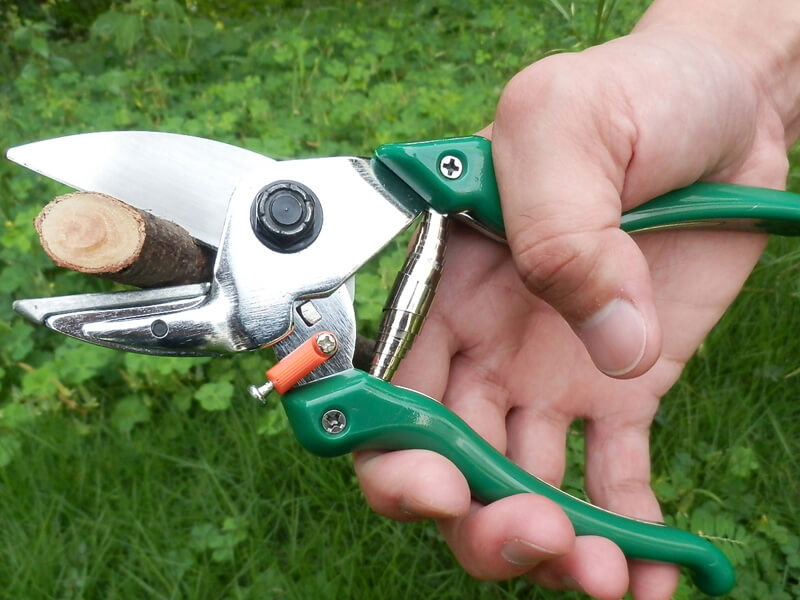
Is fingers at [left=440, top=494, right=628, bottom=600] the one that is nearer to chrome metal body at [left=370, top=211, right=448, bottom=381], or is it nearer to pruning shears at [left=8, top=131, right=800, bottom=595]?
pruning shears at [left=8, top=131, right=800, bottom=595]

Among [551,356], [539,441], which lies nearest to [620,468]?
[539,441]

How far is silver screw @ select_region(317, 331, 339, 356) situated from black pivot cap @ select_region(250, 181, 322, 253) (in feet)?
0.62

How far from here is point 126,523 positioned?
209 centimetres

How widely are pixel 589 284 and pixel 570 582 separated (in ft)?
2.04

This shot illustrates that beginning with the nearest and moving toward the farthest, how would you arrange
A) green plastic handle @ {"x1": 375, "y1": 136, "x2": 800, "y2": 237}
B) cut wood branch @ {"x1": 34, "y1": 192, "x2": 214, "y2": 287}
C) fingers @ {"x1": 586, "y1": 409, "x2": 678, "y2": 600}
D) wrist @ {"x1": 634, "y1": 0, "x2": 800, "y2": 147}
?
1. cut wood branch @ {"x1": 34, "y1": 192, "x2": 214, "y2": 287}
2. green plastic handle @ {"x1": 375, "y1": 136, "x2": 800, "y2": 237}
3. fingers @ {"x1": 586, "y1": 409, "x2": 678, "y2": 600}
4. wrist @ {"x1": 634, "y1": 0, "x2": 800, "y2": 147}

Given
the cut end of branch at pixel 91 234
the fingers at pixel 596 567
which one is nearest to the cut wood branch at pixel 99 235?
the cut end of branch at pixel 91 234

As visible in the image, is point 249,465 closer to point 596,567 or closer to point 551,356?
point 551,356

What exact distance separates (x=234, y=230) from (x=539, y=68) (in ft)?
2.36

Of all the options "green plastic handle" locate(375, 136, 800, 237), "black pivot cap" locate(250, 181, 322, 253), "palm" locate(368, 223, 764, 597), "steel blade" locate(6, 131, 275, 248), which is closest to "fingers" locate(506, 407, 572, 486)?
"palm" locate(368, 223, 764, 597)

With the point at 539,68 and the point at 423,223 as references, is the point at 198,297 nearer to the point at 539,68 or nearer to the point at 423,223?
the point at 423,223

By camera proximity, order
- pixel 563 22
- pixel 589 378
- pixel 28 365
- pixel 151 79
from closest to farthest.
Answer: pixel 589 378, pixel 28 365, pixel 151 79, pixel 563 22

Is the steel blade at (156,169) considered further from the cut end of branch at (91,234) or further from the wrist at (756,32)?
the wrist at (756,32)

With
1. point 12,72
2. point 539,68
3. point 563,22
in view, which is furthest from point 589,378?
point 12,72

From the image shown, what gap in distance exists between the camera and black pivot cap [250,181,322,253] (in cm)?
146
